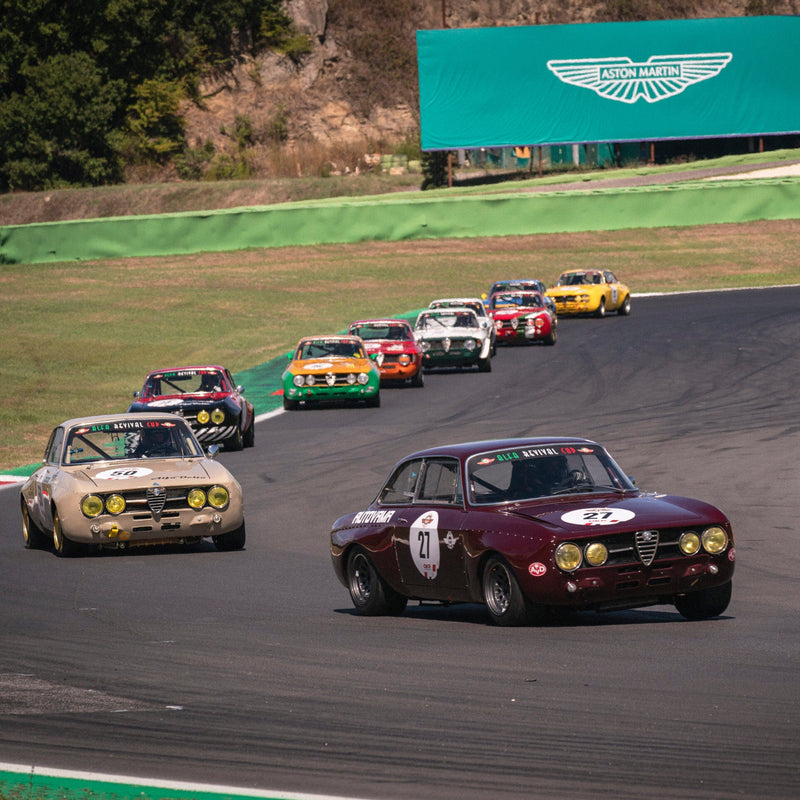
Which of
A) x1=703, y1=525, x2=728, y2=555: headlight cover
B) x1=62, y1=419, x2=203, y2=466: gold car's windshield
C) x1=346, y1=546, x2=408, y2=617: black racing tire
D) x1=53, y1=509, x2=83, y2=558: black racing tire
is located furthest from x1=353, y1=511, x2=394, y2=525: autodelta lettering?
x1=62, y1=419, x2=203, y2=466: gold car's windshield

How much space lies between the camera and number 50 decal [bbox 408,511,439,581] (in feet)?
34.4

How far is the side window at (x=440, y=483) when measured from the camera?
34.9ft

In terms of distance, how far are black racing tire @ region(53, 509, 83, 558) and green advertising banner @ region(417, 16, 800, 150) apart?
59.0 metres

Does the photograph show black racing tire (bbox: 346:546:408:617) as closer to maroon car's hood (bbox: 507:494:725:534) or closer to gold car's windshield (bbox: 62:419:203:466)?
maroon car's hood (bbox: 507:494:725:534)

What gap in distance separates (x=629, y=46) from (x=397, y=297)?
28.0 m

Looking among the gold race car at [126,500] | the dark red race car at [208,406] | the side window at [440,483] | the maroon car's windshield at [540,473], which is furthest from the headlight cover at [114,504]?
the dark red race car at [208,406]

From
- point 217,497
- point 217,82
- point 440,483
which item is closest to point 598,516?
point 440,483

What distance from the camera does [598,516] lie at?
9766 mm

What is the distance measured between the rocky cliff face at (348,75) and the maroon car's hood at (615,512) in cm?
8251

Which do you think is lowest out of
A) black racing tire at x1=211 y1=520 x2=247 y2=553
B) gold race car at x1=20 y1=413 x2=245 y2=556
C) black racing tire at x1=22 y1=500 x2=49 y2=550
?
black racing tire at x1=22 y1=500 x2=49 y2=550

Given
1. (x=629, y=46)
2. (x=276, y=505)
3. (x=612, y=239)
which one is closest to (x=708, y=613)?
(x=276, y=505)

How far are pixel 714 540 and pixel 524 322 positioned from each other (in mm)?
28008

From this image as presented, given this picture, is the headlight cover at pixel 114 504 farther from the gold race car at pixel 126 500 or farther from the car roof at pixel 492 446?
the car roof at pixel 492 446

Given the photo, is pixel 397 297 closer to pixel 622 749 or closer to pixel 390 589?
pixel 390 589
